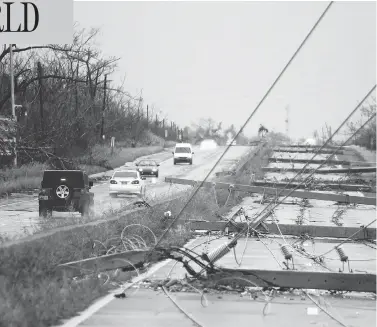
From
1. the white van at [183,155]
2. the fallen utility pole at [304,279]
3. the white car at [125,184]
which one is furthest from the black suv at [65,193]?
the white van at [183,155]

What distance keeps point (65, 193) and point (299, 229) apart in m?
11.8

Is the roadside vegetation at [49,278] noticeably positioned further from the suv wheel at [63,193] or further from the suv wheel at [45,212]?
the suv wheel at [63,193]

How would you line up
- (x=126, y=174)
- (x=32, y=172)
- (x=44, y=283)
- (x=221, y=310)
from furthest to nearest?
(x=32, y=172)
(x=126, y=174)
(x=44, y=283)
(x=221, y=310)

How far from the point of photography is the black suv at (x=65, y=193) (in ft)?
98.2

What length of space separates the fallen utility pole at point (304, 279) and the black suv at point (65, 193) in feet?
60.1

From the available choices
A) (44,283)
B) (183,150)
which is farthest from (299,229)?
(183,150)

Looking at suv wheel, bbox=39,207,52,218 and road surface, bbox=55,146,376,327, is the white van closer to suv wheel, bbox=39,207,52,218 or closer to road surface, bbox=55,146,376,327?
suv wheel, bbox=39,207,52,218

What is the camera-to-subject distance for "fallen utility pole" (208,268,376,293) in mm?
11602

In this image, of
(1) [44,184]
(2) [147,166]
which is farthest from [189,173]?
(1) [44,184]

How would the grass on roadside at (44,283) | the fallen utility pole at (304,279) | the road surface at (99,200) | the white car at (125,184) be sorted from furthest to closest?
the white car at (125,184)
the road surface at (99,200)
the fallen utility pole at (304,279)
the grass on roadside at (44,283)

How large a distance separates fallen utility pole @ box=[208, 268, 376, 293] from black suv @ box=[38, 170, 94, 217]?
1831cm

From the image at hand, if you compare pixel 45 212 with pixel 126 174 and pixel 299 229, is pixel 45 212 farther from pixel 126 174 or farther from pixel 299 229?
pixel 126 174

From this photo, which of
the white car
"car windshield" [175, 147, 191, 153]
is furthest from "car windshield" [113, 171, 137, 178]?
"car windshield" [175, 147, 191, 153]

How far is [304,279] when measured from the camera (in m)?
11.6
